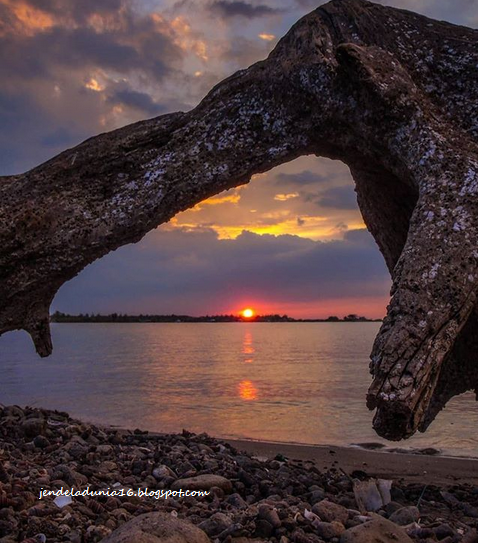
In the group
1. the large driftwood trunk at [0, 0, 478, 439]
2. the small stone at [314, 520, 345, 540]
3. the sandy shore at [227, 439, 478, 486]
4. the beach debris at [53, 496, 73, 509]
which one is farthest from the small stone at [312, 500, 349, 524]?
the sandy shore at [227, 439, 478, 486]

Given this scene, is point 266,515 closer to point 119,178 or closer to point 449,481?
point 119,178

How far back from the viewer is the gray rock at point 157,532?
369 centimetres

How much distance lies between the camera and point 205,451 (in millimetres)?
7852

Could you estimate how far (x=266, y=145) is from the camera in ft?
21.2

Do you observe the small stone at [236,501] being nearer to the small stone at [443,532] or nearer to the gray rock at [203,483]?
the gray rock at [203,483]

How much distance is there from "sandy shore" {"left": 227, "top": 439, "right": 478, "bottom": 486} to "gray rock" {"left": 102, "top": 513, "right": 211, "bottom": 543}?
4.85 meters

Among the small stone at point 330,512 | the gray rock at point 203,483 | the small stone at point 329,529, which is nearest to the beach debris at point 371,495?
the small stone at point 330,512

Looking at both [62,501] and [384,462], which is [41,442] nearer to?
[62,501]

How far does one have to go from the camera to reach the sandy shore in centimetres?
844

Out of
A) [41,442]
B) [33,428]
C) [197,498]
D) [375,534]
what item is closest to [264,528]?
[375,534]

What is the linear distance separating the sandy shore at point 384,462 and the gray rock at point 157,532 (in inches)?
191

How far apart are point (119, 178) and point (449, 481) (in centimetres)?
572

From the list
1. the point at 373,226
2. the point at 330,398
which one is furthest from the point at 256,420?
the point at 373,226

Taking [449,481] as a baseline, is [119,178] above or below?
above
